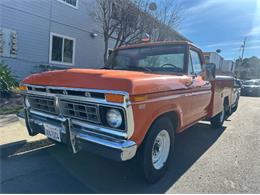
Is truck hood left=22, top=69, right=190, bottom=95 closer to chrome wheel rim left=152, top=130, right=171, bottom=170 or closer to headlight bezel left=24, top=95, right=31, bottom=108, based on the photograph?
headlight bezel left=24, top=95, right=31, bottom=108

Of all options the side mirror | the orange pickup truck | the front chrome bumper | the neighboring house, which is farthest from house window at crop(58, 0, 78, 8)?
the front chrome bumper

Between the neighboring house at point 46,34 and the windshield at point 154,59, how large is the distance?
6.76 meters

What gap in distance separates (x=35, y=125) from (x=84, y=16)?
1064 cm

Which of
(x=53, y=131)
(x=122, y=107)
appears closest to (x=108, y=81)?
(x=122, y=107)

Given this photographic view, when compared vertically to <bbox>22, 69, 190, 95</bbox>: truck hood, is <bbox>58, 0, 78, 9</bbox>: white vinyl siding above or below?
above

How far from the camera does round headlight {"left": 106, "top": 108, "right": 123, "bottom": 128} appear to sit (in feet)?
8.62

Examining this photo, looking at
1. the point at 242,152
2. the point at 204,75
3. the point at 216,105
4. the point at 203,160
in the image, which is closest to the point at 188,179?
the point at 203,160

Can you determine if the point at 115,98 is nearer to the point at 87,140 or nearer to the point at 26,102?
the point at 87,140

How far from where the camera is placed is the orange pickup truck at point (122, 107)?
2617 mm

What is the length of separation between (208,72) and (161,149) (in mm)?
2363

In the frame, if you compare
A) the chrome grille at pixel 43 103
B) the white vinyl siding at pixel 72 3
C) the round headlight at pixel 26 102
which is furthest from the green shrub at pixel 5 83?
the white vinyl siding at pixel 72 3

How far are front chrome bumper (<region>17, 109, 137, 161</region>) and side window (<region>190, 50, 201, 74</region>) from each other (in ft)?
8.19

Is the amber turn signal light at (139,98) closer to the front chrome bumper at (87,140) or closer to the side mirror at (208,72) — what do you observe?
the front chrome bumper at (87,140)

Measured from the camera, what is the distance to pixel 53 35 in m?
11.2
